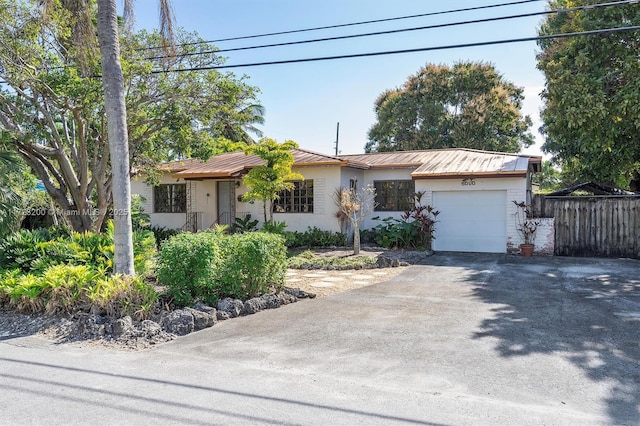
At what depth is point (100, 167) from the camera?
11.8 metres

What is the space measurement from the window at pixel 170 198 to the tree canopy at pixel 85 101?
634 centimetres

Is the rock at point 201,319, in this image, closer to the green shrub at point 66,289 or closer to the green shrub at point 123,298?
the green shrub at point 123,298

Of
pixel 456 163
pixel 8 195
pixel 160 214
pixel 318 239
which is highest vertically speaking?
pixel 456 163

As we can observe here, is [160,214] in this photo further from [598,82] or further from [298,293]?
[598,82]

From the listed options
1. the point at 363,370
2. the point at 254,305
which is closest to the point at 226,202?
the point at 254,305

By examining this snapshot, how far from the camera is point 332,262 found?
1262cm

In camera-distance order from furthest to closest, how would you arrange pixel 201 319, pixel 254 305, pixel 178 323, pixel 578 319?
pixel 254 305, pixel 578 319, pixel 201 319, pixel 178 323

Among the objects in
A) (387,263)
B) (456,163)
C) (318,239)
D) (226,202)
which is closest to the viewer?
(387,263)

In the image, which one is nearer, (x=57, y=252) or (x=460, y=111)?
(x=57, y=252)

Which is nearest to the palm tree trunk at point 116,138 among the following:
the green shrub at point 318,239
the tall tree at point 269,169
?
the tall tree at point 269,169

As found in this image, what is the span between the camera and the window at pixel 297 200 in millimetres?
17484

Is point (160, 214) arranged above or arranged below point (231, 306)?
above

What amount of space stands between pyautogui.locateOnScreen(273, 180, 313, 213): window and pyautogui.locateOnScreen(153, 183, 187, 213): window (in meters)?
4.57

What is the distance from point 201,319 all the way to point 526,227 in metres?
11.5
